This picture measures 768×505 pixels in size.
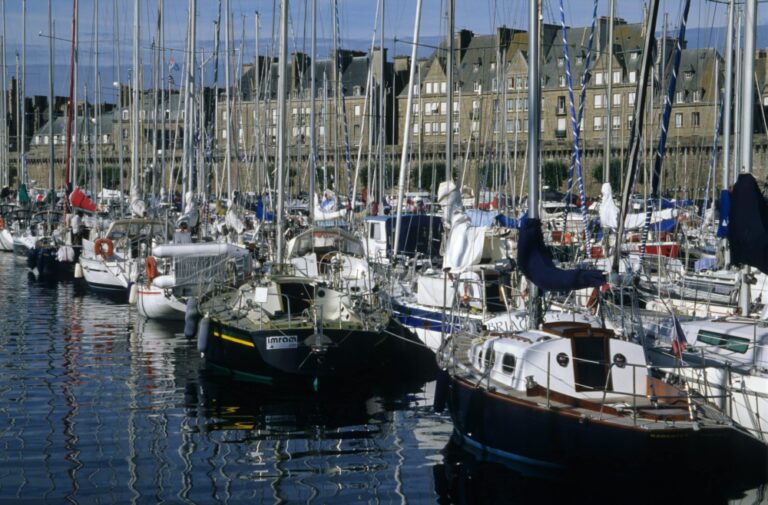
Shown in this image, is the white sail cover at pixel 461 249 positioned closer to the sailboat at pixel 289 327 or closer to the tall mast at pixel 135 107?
the sailboat at pixel 289 327

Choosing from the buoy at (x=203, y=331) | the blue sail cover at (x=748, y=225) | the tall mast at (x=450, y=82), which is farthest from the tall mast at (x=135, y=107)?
the blue sail cover at (x=748, y=225)

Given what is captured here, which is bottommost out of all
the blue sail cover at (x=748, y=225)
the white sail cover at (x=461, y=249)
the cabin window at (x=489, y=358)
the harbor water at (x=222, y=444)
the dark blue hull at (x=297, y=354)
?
the harbor water at (x=222, y=444)

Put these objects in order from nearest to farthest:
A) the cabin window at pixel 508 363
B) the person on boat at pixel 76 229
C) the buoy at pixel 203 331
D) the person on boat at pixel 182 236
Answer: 1. the cabin window at pixel 508 363
2. the buoy at pixel 203 331
3. the person on boat at pixel 182 236
4. the person on boat at pixel 76 229

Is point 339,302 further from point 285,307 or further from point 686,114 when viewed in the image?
point 686,114

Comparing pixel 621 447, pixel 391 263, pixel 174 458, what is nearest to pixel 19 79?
pixel 391 263

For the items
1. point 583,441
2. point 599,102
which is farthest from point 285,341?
point 599,102

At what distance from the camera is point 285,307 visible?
23906mm

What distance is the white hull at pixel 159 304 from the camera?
31531 millimetres

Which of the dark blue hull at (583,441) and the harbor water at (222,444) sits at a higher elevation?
the dark blue hull at (583,441)

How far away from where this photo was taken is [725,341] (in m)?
18.3

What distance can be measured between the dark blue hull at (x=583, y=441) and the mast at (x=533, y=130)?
2.01m

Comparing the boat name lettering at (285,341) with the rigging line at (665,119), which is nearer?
the rigging line at (665,119)

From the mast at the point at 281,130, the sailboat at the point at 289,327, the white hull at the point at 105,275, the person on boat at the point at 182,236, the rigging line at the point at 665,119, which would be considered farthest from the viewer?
the white hull at the point at 105,275

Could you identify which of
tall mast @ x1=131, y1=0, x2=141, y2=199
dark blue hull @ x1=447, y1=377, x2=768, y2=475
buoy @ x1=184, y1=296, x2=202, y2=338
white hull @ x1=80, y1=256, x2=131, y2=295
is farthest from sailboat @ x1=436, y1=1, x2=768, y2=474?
tall mast @ x1=131, y1=0, x2=141, y2=199
